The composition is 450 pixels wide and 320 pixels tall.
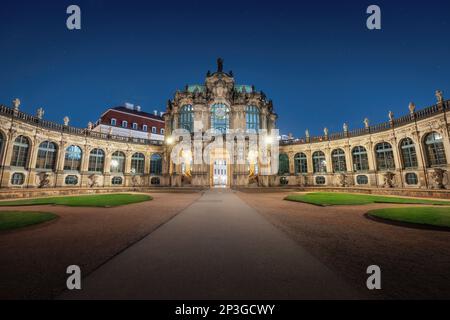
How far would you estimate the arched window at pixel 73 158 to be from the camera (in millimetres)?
30859

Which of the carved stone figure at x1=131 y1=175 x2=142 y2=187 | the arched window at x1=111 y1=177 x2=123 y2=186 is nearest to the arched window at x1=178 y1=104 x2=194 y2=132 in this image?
the carved stone figure at x1=131 y1=175 x2=142 y2=187

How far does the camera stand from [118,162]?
36.4m

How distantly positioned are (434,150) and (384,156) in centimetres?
587

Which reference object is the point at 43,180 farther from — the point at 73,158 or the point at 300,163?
the point at 300,163

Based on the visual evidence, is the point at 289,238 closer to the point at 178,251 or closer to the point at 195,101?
the point at 178,251

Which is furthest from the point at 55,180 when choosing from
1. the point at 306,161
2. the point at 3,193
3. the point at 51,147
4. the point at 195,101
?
the point at 306,161

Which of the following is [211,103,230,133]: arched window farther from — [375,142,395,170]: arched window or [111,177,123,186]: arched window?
[375,142,395,170]: arched window

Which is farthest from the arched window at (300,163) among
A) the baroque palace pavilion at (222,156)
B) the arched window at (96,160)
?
the arched window at (96,160)

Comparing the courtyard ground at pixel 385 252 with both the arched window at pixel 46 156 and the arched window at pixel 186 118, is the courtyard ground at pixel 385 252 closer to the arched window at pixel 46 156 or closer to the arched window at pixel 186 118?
the arched window at pixel 186 118

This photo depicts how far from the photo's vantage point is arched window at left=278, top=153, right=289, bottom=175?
39281 mm

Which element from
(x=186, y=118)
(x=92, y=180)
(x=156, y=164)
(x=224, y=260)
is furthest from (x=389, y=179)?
(x=92, y=180)

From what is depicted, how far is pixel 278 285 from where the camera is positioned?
254 centimetres

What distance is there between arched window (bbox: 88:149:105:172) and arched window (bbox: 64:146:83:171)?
66.1 inches
